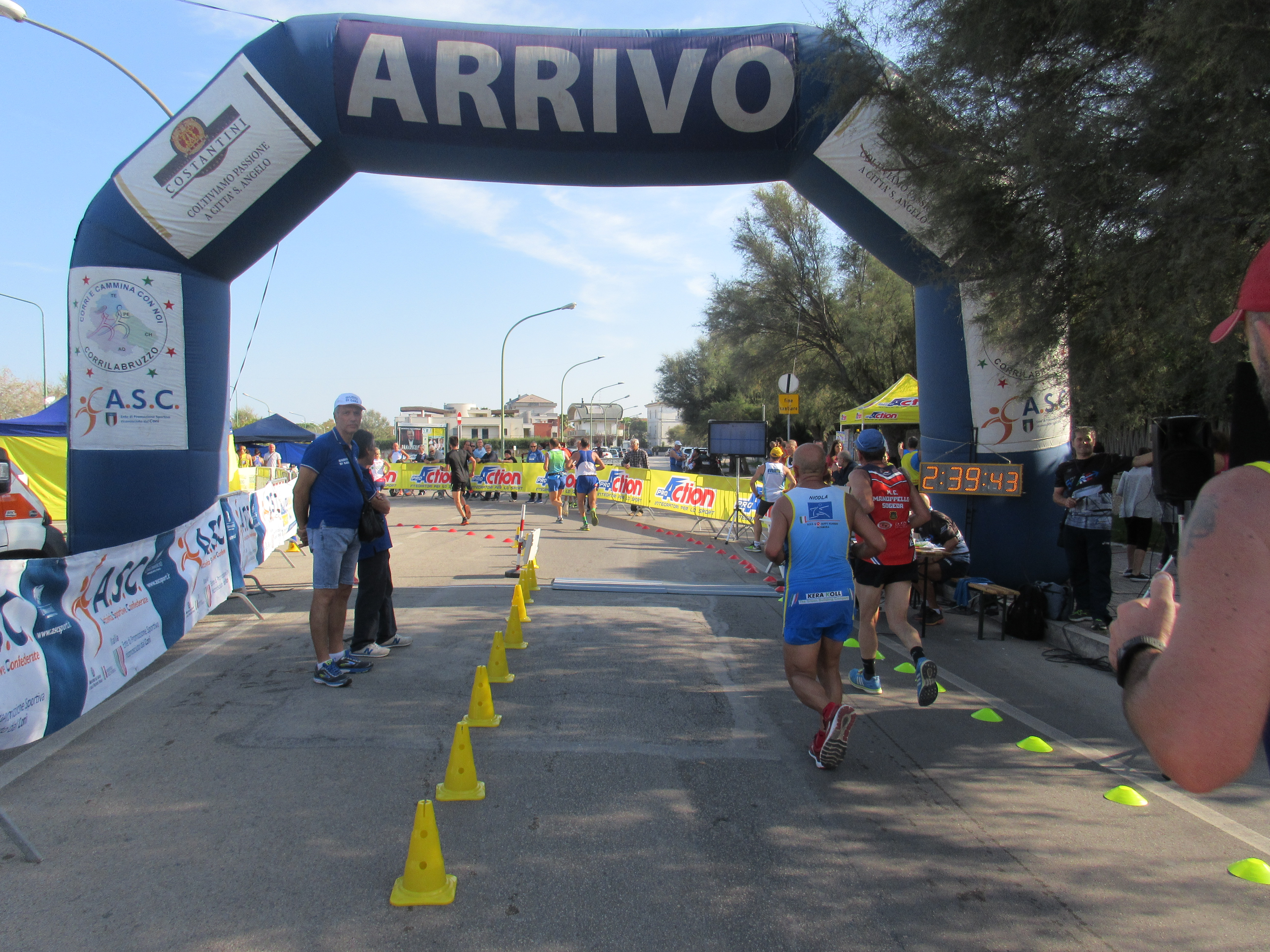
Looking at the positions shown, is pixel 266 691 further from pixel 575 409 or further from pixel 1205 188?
pixel 575 409


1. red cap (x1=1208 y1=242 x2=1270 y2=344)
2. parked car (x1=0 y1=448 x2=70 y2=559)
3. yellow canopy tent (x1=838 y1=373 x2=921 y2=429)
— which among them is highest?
yellow canopy tent (x1=838 y1=373 x2=921 y2=429)

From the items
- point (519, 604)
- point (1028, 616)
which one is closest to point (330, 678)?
point (519, 604)

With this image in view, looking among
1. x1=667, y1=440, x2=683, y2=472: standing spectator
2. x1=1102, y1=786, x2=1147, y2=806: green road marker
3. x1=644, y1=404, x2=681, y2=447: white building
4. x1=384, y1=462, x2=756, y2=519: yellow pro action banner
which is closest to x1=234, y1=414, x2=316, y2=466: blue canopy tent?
x1=384, y1=462, x2=756, y2=519: yellow pro action banner

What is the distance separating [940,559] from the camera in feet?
29.0

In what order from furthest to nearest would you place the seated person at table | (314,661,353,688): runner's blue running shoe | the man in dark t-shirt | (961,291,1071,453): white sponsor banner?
the man in dark t-shirt → (961,291,1071,453): white sponsor banner → the seated person at table → (314,661,353,688): runner's blue running shoe

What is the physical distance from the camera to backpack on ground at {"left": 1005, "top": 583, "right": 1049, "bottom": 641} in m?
8.02

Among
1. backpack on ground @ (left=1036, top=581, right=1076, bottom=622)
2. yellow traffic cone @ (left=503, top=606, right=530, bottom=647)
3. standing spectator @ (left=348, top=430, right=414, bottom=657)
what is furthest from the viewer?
backpack on ground @ (left=1036, top=581, right=1076, bottom=622)

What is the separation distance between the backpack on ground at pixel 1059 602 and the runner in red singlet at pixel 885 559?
9.01ft

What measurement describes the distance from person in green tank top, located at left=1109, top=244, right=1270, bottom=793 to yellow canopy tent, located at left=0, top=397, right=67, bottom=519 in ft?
70.9

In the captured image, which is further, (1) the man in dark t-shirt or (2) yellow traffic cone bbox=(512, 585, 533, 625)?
(1) the man in dark t-shirt

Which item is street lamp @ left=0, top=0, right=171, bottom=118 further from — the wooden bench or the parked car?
the wooden bench

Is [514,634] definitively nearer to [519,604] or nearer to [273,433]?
[519,604]

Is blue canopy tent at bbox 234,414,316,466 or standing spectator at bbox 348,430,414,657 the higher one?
blue canopy tent at bbox 234,414,316,466

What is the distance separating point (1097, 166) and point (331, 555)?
6.07 meters
